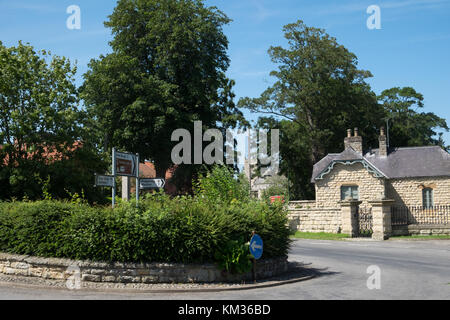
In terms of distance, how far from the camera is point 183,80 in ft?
119

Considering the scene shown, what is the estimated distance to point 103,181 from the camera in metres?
12.1

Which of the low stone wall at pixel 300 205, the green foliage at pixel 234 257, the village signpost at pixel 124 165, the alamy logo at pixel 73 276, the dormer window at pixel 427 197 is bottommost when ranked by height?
the alamy logo at pixel 73 276

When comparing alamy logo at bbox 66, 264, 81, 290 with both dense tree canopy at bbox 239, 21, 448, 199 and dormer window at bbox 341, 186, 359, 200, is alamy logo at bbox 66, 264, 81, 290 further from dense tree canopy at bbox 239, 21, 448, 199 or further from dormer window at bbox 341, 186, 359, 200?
dense tree canopy at bbox 239, 21, 448, 199

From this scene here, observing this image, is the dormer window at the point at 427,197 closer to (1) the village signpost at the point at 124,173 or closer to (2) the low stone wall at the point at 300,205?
(2) the low stone wall at the point at 300,205

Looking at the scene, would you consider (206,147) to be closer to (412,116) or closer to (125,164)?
(125,164)

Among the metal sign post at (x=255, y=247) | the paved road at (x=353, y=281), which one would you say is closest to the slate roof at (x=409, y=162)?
the paved road at (x=353, y=281)

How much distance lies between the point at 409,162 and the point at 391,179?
202 cm

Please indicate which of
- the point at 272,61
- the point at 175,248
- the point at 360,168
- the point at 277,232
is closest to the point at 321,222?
the point at 360,168

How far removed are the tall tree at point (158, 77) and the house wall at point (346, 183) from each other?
935 cm

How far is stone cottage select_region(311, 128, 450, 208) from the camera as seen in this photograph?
35.6 metres

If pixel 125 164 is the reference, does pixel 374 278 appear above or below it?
below

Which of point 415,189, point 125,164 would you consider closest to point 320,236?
point 415,189

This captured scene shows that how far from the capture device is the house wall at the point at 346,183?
36.0 m
